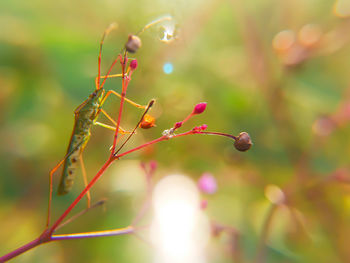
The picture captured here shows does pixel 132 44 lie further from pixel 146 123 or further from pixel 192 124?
pixel 192 124

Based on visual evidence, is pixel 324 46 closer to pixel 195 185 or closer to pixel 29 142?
pixel 195 185

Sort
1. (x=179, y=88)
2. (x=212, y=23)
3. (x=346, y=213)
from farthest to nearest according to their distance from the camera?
(x=212, y=23) → (x=179, y=88) → (x=346, y=213)

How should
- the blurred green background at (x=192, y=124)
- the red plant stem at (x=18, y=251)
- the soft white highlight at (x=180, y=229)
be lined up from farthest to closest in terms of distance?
the blurred green background at (x=192, y=124) → the soft white highlight at (x=180, y=229) → the red plant stem at (x=18, y=251)

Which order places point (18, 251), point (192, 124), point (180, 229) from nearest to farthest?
point (18, 251) < point (180, 229) < point (192, 124)

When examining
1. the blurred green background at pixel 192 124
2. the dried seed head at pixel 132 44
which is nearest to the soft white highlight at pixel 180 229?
the blurred green background at pixel 192 124

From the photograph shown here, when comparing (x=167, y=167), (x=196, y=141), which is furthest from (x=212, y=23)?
(x=167, y=167)

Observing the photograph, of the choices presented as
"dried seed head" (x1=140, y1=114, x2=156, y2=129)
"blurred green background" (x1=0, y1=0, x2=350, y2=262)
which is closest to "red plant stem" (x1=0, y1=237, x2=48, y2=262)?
"dried seed head" (x1=140, y1=114, x2=156, y2=129)

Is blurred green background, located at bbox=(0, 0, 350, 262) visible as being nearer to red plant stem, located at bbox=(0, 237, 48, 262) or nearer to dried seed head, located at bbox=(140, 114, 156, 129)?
dried seed head, located at bbox=(140, 114, 156, 129)

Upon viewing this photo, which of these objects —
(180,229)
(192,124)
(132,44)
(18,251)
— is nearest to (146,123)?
(132,44)

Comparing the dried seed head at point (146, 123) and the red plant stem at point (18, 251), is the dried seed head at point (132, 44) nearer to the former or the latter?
the dried seed head at point (146, 123)
